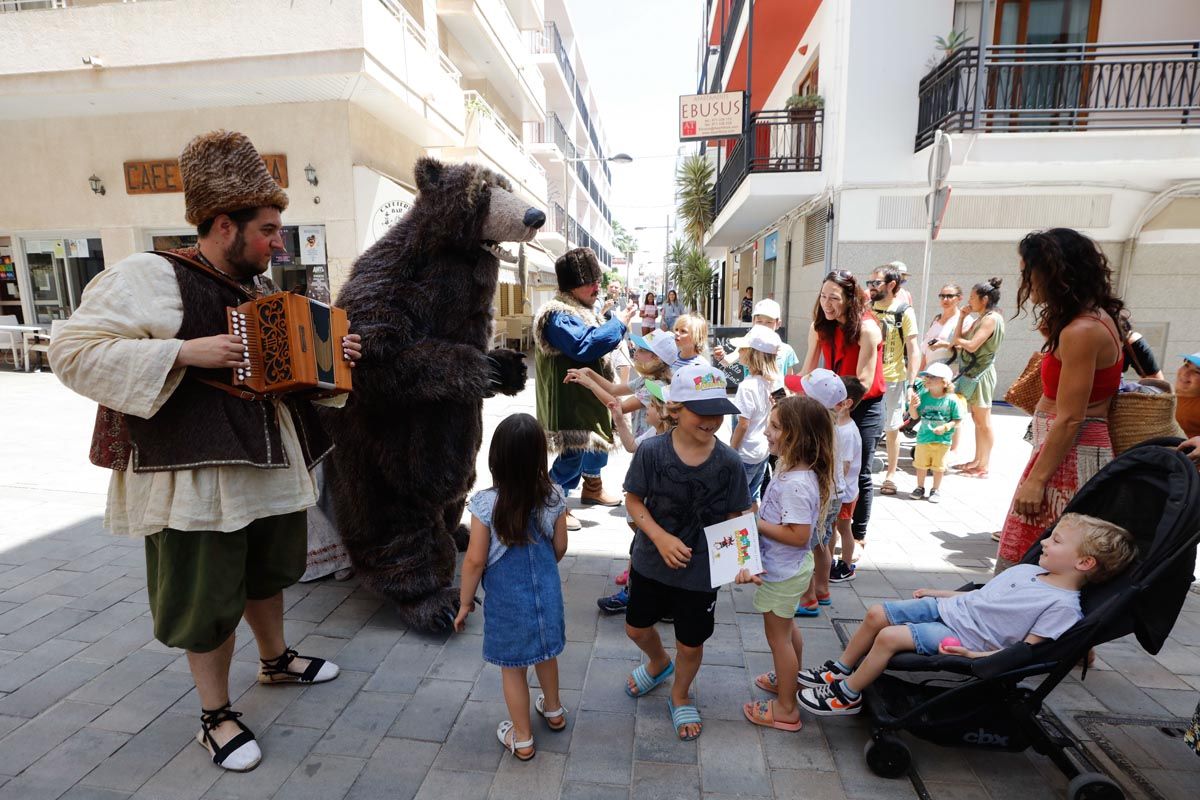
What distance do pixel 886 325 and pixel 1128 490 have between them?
3.30m

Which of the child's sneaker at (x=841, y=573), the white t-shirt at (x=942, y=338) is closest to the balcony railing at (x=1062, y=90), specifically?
the white t-shirt at (x=942, y=338)

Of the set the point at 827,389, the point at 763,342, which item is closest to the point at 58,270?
the point at 763,342

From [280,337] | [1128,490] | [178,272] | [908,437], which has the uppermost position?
[178,272]

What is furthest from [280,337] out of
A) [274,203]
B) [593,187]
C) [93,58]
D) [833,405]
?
[593,187]

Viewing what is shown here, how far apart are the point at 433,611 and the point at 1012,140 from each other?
902 centimetres

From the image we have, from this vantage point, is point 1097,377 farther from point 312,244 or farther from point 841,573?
point 312,244

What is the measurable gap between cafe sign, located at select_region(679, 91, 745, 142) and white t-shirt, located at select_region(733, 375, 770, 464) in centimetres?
898

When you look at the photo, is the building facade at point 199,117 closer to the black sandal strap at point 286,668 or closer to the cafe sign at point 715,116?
the cafe sign at point 715,116

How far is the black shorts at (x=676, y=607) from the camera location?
2.27m

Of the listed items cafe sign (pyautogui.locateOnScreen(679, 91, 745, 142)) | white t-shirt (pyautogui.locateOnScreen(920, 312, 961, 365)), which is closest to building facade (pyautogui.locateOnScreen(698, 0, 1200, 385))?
cafe sign (pyautogui.locateOnScreen(679, 91, 745, 142))

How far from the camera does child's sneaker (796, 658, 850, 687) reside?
7.74ft

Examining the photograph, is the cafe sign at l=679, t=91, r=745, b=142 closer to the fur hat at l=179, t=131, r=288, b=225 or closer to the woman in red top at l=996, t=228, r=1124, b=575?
the woman in red top at l=996, t=228, r=1124, b=575

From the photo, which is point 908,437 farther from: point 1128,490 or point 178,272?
point 178,272

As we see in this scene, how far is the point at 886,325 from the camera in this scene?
5.29m
